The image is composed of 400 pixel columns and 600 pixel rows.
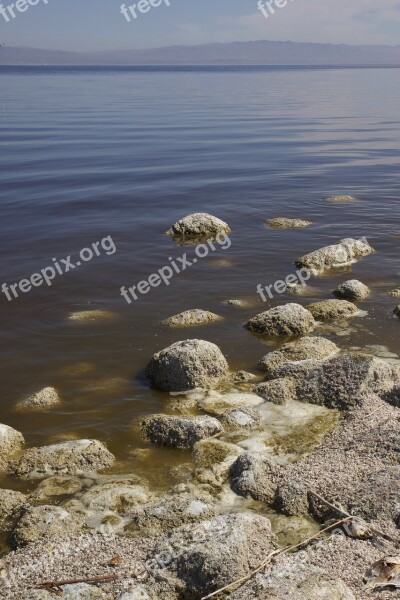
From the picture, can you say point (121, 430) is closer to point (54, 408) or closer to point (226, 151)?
point (54, 408)

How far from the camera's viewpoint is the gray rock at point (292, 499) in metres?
5.10

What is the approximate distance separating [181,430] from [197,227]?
7701mm

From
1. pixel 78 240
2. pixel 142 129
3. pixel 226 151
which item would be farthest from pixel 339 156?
pixel 78 240

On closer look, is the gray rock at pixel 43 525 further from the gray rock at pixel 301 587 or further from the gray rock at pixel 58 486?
the gray rock at pixel 301 587

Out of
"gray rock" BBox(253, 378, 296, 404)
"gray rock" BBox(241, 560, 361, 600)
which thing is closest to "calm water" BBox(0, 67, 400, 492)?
"gray rock" BBox(253, 378, 296, 404)

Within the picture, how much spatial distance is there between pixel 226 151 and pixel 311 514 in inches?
823

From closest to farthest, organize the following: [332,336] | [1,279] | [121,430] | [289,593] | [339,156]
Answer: [289,593], [121,430], [332,336], [1,279], [339,156]

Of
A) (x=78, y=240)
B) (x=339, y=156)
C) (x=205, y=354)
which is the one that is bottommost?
(x=339, y=156)

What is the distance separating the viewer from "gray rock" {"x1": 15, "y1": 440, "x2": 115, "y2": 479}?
19.1ft

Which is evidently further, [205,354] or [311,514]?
[205,354]

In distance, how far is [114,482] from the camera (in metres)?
5.62

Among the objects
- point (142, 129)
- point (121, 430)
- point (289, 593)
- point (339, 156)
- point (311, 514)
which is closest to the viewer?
point (289, 593)

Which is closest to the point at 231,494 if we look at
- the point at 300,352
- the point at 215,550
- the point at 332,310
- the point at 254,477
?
the point at 254,477

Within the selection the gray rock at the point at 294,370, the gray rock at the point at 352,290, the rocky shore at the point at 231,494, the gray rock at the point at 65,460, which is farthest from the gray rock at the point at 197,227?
the gray rock at the point at 65,460
